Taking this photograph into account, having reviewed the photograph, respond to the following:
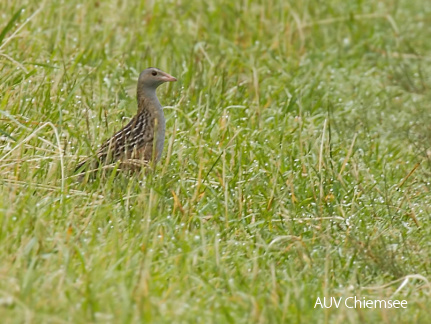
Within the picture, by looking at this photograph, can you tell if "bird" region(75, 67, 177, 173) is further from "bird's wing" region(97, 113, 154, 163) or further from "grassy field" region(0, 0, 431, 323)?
"grassy field" region(0, 0, 431, 323)

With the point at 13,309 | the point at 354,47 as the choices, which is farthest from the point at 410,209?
the point at 354,47

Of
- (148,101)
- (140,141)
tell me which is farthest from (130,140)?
(148,101)

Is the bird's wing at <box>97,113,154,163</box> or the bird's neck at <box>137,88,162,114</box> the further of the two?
the bird's neck at <box>137,88,162,114</box>

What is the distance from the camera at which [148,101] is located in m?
6.88

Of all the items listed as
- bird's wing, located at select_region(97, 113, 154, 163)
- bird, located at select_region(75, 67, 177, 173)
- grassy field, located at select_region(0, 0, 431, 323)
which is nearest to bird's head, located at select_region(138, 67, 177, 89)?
bird, located at select_region(75, 67, 177, 173)

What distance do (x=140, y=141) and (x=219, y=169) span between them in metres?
0.56

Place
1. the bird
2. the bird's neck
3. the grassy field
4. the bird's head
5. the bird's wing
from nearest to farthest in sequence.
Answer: the grassy field
the bird
the bird's wing
the bird's neck
the bird's head

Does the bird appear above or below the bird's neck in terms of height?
below

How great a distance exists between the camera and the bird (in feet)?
20.5

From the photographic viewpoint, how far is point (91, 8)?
9516 mm

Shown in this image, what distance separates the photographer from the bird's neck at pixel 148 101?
22.3ft

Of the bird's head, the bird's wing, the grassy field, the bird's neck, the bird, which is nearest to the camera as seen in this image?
the grassy field

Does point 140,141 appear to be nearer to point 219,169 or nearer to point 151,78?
point 219,169

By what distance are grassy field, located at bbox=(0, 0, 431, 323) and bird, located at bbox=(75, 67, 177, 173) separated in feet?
0.43
